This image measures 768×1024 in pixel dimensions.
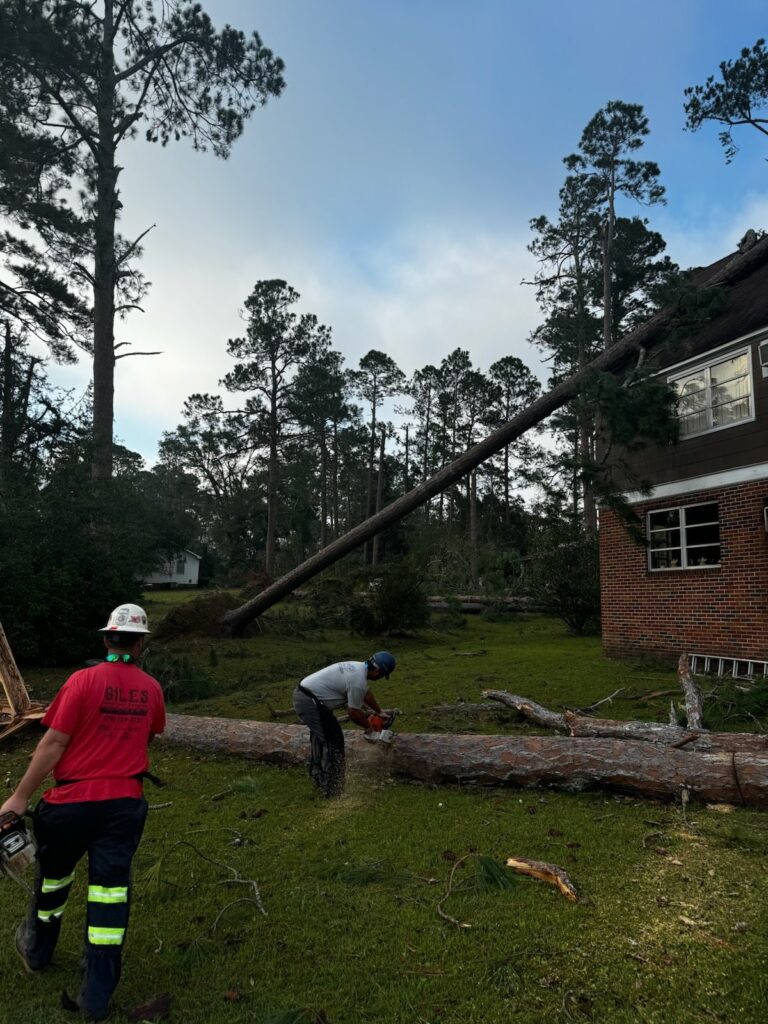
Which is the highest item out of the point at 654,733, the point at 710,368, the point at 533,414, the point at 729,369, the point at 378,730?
the point at 710,368

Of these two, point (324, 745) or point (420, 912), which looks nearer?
point (420, 912)

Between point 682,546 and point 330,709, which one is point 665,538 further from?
point 330,709

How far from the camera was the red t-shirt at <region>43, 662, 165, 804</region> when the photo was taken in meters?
2.87

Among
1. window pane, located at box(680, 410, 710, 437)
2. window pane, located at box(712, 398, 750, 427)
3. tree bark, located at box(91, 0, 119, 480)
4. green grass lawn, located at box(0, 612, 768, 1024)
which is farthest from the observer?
tree bark, located at box(91, 0, 119, 480)

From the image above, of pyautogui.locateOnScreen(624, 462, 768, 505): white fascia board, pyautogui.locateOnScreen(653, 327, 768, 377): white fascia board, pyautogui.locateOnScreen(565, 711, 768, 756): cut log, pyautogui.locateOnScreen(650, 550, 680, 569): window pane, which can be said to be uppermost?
pyautogui.locateOnScreen(653, 327, 768, 377): white fascia board

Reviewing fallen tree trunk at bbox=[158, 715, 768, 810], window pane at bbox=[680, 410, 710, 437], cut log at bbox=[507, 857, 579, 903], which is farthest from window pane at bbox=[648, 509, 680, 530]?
cut log at bbox=[507, 857, 579, 903]

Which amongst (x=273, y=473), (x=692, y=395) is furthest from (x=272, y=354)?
Result: (x=692, y=395)

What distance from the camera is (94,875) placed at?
2828 mm

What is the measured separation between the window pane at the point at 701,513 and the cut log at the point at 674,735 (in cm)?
629

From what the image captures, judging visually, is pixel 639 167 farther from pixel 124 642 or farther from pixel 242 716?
pixel 124 642

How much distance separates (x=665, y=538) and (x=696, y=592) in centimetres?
131

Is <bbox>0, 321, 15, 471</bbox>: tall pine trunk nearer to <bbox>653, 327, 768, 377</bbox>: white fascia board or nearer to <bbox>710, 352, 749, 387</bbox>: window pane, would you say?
<bbox>653, 327, 768, 377</bbox>: white fascia board

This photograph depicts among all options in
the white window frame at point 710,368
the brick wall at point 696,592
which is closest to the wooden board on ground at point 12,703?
the brick wall at point 696,592

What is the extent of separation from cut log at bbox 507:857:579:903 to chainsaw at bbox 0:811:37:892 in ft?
9.16
